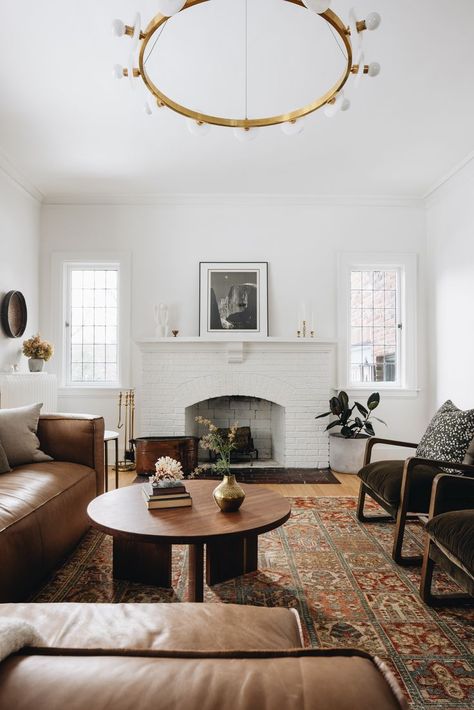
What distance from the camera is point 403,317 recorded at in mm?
5172

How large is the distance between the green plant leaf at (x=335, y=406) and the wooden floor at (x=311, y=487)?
643 mm

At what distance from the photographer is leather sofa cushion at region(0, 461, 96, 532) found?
6.79 feet

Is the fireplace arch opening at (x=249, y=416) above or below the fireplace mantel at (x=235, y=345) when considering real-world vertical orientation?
below

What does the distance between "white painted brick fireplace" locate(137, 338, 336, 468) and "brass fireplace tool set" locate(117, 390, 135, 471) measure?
106 millimetres

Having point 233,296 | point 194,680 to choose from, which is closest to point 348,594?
point 194,680

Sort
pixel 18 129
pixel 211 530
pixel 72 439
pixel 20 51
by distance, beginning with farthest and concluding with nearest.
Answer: pixel 18 129, pixel 72 439, pixel 20 51, pixel 211 530

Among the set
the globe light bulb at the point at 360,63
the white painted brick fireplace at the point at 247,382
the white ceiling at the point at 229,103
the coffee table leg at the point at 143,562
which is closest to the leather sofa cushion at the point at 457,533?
the coffee table leg at the point at 143,562

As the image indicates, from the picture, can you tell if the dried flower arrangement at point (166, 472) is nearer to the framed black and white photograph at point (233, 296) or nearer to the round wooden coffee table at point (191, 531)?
the round wooden coffee table at point (191, 531)

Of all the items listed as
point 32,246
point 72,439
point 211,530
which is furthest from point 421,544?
point 32,246

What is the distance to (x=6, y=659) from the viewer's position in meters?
0.62

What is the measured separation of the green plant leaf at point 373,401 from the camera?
4703 millimetres

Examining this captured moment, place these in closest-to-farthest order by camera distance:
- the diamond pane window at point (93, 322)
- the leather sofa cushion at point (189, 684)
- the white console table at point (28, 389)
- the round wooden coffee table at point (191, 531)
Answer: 1. the leather sofa cushion at point (189, 684)
2. the round wooden coffee table at point (191, 531)
3. the white console table at point (28, 389)
4. the diamond pane window at point (93, 322)

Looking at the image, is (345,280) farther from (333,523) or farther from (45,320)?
(45,320)

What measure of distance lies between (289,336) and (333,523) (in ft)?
7.66
